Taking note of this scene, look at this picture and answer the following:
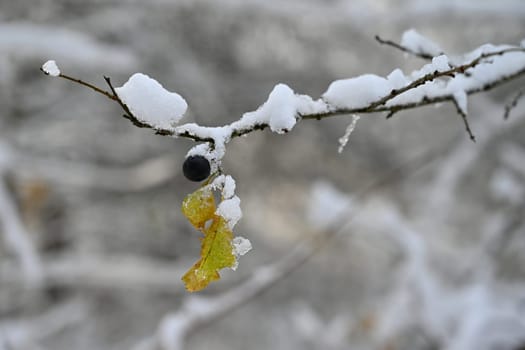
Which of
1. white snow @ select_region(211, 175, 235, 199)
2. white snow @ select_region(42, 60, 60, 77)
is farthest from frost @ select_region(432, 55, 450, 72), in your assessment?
white snow @ select_region(42, 60, 60, 77)

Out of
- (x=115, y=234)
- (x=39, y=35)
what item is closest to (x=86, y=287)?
(x=115, y=234)

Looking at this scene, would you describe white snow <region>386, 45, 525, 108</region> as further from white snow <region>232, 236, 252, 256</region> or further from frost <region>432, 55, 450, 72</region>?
white snow <region>232, 236, 252, 256</region>

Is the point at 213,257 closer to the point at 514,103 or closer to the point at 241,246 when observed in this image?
the point at 241,246

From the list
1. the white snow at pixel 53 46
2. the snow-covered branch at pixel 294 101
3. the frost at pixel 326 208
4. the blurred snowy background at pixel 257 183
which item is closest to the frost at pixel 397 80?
the snow-covered branch at pixel 294 101

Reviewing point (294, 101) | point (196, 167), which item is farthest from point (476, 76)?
point (196, 167)

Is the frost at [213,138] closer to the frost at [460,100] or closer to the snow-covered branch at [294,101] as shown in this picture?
the snow-covered branch at [294,101]

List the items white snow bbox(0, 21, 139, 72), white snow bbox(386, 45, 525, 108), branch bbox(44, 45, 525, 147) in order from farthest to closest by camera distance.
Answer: white snow bbox(0, 21, 139, 72), white snow bbox(386, 45, 525, 108), branch bbox(44, 45, 525, 147)

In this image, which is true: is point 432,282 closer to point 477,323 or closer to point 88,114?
point 477,323
